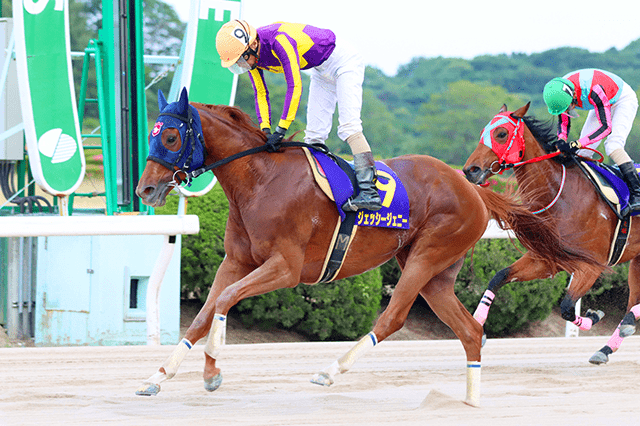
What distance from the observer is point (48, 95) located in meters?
6.16

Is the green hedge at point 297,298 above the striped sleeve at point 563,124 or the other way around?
the other way around

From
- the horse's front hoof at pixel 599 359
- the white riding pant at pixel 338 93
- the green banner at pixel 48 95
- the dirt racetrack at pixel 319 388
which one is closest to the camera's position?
the dirt racetrack at pixel 319 388

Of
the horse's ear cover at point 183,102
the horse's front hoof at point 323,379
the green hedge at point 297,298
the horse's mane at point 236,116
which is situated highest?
the horse's ear cover at point 183,102

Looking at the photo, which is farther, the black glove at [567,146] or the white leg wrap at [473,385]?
the black glove at [567,146]

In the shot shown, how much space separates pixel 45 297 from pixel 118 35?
7.80 ft

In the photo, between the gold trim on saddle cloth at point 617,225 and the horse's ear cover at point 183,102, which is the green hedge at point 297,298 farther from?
the horse's ear cover at point 183,102

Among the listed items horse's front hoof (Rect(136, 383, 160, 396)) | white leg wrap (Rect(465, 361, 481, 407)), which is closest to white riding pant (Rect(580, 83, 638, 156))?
white leg wrap (Rect(465, 361, 481, 407))

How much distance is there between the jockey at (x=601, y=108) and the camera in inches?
176

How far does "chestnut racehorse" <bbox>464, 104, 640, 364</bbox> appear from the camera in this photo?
430 cm

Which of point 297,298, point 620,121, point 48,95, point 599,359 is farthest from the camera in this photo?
point 297,298

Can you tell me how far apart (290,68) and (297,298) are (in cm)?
351

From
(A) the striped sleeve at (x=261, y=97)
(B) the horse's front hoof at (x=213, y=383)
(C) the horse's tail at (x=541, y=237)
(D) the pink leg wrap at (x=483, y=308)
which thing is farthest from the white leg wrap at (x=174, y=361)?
(D) the pink leg wrap at (x=483, y=308)

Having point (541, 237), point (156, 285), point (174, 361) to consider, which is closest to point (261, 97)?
point (174, 361)

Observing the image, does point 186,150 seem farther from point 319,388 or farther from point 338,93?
point 319,388
